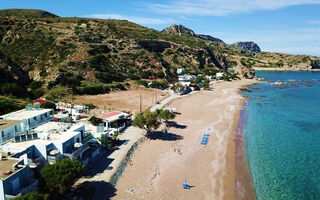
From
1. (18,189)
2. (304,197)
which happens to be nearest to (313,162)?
(304,197)

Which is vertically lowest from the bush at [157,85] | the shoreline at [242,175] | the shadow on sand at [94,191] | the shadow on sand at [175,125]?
the shoreline at [242,175]

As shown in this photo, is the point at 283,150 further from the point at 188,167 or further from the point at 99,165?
the point at 99,165

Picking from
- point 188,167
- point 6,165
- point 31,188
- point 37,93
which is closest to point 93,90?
point 37,93

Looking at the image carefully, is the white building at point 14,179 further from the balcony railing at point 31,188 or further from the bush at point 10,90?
the bush at point 10,90

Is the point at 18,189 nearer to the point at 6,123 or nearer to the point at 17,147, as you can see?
the point at 17,147

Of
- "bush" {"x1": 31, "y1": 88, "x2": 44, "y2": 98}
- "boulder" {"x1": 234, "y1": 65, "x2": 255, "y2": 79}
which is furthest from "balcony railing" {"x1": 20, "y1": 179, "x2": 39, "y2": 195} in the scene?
"boulder" {"x1": 234, "y1": 65, "x2": 255, "y2": 79}

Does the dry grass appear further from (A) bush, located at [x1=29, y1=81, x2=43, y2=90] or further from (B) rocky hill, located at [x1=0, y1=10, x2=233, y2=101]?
(A) bush, located at [x1=29, y1=81, x2=43, y2=90]

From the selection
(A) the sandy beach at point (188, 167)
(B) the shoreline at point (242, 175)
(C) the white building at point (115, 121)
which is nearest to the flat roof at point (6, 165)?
(A) the sandy beach at point (188, 167)
